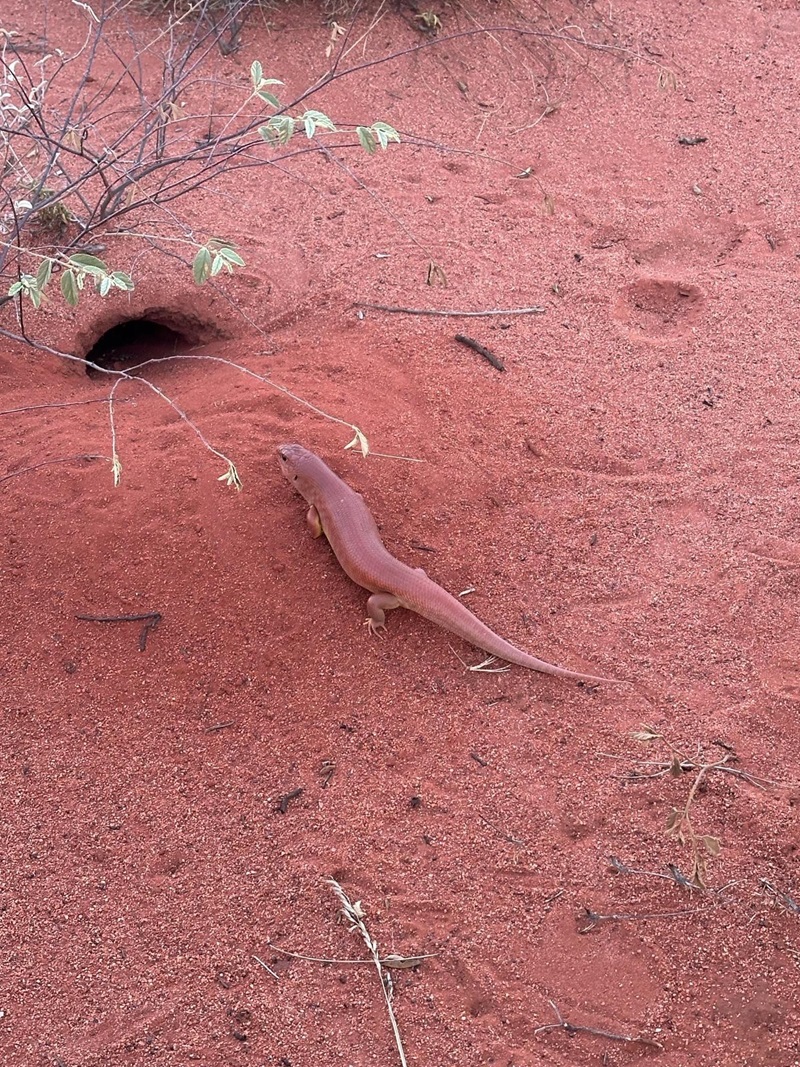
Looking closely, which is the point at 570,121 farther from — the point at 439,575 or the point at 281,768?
the point at 281,768

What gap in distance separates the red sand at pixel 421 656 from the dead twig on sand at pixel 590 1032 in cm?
2

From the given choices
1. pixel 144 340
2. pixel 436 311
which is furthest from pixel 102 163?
pixel 436 311

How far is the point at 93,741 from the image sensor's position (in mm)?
3287

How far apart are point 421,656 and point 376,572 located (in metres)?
0.35

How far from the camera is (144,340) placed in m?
5.36

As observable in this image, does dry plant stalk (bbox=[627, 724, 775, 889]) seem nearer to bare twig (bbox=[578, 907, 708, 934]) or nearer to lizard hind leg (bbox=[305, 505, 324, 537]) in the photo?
bare twig (bbox=[578, 907, 708, 934])

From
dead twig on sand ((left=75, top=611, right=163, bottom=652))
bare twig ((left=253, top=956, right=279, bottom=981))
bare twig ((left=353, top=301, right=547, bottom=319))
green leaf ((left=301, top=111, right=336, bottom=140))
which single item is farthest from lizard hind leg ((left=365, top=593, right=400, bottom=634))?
bare twig ((left=353, top=301, right=547, bottom=319))

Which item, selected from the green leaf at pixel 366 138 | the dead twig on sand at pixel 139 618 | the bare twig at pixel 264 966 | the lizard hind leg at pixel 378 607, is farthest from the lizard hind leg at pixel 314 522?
the bare twig at pixel 264 966

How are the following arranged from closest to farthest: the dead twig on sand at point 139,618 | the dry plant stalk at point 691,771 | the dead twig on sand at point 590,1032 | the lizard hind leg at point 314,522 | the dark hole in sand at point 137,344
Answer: the dead twig on sand at point 590,1032 < the dry plant stalk at point 691,771 < the dead twig on sand at point 139,618 < the lizard hind leg at point 314,522 < the dark hole in sand at point 137,344

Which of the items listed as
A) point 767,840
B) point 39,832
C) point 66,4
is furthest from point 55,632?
point 66,4

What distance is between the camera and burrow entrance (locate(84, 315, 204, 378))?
5062mm

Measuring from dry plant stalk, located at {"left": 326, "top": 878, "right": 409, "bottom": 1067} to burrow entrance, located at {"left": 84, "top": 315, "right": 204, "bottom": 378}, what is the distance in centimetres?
313

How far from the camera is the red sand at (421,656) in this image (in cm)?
270

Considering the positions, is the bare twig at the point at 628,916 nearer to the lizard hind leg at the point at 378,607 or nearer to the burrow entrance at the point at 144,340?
the lizard hind leg at the point at 378,607
